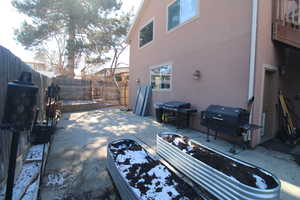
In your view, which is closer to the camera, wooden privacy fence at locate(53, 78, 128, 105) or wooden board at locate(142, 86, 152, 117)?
wooden board at locate(142, 86, 152, 117)

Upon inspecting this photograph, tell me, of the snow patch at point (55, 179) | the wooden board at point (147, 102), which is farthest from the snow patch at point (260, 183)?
the wooden board at point (147, 102)

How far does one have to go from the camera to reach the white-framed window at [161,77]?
6312 mm

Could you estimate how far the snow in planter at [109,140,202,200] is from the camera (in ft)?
5.25

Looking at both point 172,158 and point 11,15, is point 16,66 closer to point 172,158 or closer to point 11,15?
point 172,158

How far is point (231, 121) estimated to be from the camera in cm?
336

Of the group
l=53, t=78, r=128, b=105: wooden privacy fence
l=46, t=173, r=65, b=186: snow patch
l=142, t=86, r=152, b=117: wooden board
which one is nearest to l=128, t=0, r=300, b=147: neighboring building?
l=142, t=86, r=152, b=117: wooden board

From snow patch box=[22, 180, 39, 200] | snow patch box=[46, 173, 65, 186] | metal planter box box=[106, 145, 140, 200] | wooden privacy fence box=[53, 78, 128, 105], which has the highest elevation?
wooden privacy fence box=[53, 78, 128, 105]

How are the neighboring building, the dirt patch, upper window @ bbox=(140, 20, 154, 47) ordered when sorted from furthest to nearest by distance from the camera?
upper window @ bbox=(140, 20, 154, 47) → the neighboring building → the dirt patch

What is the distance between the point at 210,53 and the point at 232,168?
346 cm

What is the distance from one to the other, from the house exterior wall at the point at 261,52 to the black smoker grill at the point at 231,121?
1.53 ft

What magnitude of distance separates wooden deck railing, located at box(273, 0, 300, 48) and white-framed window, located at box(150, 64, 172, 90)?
11.2 ft

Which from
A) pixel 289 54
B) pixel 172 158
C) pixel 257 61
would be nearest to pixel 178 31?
pixel 257 61

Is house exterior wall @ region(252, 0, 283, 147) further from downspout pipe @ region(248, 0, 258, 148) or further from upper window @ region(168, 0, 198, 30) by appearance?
upper window @ region(168, 0, 198, 30)

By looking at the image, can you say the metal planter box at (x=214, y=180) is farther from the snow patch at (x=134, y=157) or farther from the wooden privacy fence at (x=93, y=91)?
the wooden privacy fence at (x=93, y=91)
